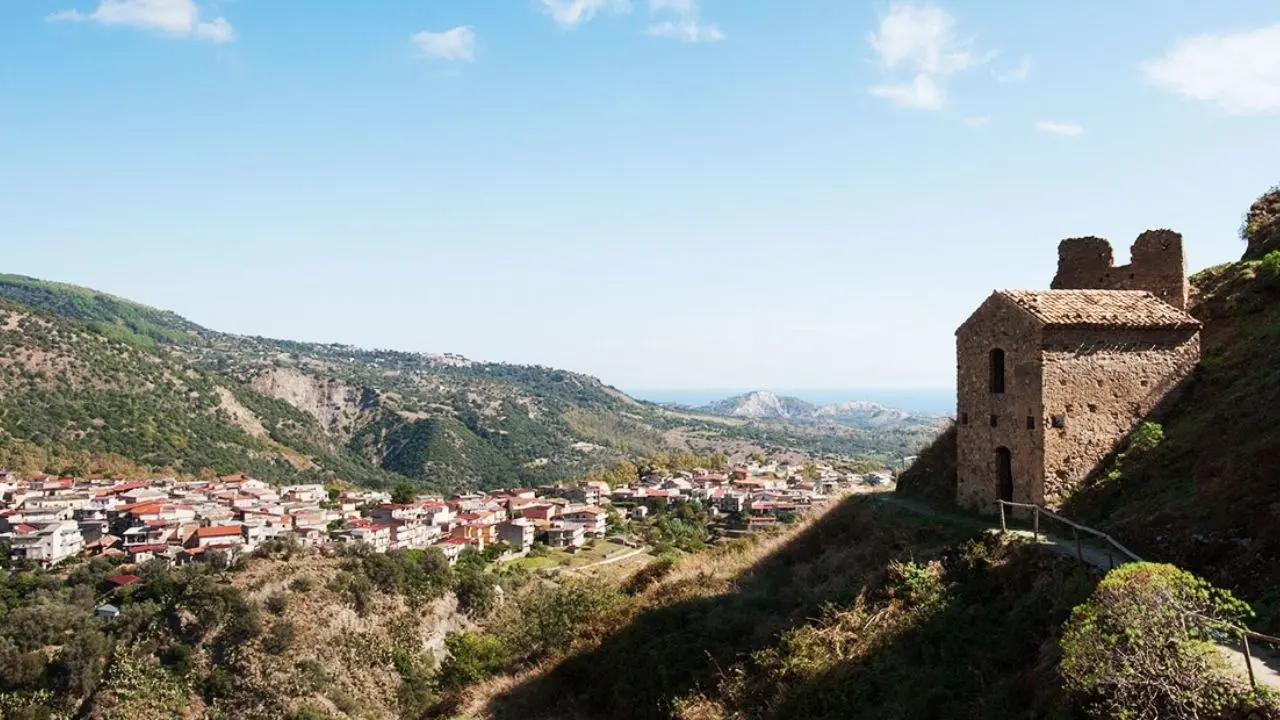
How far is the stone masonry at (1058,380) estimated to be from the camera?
1548cm

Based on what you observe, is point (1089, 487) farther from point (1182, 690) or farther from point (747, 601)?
point (1182, 690)

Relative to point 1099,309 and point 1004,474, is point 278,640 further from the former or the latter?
point 1099,309

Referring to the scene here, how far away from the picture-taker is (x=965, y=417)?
58.1 ft

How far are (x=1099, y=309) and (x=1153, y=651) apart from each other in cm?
1092

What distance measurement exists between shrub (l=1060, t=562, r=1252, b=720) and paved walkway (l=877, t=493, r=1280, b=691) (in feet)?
1.25

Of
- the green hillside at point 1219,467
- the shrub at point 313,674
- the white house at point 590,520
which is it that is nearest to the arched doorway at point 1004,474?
the green hillside at point 1219,467

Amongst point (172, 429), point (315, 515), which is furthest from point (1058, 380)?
point (172, 429)

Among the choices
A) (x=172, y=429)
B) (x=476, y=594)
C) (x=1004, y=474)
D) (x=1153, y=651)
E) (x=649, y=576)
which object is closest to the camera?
(x=1153, y=651)

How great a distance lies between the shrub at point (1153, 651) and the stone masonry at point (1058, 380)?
8073 millimetres

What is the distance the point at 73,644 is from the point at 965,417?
197ft

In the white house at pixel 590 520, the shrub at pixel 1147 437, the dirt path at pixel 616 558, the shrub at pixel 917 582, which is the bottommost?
the dirt path at pixel 616 558

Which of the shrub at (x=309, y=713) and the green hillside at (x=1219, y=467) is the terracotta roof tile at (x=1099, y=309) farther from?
the shrub at (x=309, y=713)

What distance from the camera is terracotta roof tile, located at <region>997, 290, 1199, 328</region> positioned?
15.7m

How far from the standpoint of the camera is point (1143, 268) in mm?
18969
